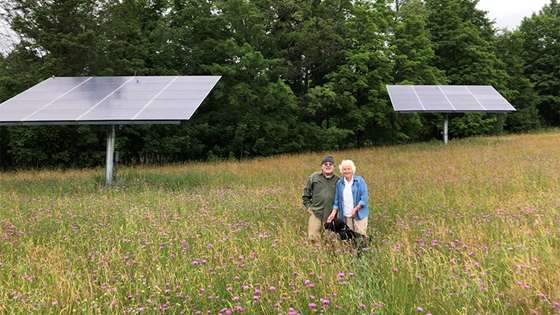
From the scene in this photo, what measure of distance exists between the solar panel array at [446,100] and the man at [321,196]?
681 inches

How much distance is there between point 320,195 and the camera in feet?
19.8

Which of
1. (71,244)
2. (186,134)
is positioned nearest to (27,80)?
(186,134)

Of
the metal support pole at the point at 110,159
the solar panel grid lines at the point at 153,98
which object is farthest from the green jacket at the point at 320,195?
the metal support pole at the point at 110,159

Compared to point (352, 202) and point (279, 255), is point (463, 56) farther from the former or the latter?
point (279, 255)

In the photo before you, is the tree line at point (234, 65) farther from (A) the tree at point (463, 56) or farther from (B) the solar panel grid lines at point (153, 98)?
(B) the solar panel grid lines at point (153, 98)

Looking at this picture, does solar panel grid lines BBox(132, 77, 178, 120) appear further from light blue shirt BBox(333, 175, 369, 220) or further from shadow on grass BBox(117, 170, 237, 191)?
light blue shirt BBox(333, 175, 369, 220)

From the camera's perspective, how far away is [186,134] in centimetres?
2642

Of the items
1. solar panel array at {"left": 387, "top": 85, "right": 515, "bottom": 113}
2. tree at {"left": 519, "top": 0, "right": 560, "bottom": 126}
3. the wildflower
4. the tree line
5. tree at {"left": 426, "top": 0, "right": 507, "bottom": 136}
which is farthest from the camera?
tree at {"left": 519, "top": 0, "right": 560, "bottom": 126}

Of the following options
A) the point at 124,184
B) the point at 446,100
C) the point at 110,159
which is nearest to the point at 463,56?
the point at 446,100

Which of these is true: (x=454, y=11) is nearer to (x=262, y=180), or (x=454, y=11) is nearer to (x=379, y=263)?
(x=262, y=180)

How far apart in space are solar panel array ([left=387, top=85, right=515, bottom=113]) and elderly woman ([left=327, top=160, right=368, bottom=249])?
17.6 m

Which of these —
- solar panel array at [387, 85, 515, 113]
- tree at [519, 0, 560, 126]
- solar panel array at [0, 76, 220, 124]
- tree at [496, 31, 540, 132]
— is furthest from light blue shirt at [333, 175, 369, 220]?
tree at [519, 0, 560, 126]

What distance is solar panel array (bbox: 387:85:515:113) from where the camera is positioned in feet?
74.8

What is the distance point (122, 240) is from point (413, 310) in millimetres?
4011
